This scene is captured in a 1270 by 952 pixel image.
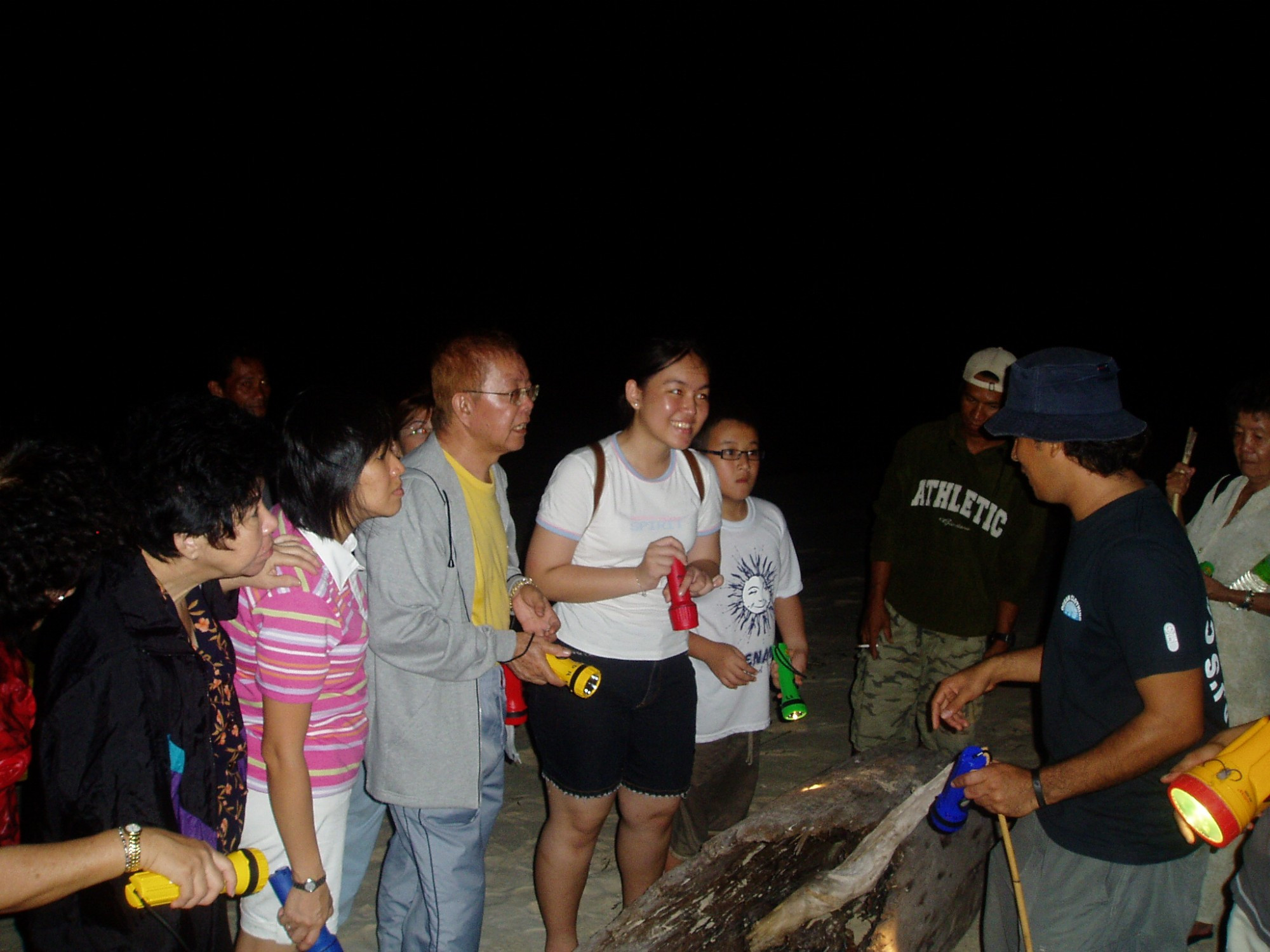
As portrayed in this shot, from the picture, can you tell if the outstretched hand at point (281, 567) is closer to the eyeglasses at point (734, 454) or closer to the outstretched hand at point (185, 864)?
the outstretched hand at point (185, 864)

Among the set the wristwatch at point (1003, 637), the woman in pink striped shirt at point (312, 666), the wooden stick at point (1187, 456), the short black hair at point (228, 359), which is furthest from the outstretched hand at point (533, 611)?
the short black hair at point (228, 359)

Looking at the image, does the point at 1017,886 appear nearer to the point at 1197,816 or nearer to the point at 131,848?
the point at 1197,816

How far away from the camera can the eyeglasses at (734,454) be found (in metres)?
3.32

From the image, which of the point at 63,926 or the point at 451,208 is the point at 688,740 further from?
the point at 451,208

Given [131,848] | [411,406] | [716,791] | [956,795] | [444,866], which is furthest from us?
[411,406]

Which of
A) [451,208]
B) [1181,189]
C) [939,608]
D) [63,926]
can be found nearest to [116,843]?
[63,926]

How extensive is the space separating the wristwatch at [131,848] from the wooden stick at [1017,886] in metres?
1.98

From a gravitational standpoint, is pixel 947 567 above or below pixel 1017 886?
above

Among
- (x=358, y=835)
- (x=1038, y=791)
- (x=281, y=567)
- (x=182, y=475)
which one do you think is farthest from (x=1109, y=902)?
(x=182, y=475)

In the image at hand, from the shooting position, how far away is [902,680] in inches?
156

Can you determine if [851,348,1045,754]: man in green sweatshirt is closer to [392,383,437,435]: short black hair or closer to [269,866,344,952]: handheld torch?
[392,383,437,435]: short black hair

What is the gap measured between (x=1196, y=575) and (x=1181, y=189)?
150 feet

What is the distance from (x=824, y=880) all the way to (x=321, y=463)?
1.85 meters

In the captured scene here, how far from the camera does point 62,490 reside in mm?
1569
